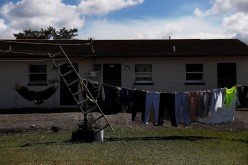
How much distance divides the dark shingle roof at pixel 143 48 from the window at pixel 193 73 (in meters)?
0.86

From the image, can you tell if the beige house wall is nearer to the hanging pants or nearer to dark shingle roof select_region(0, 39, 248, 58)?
dark shingle roof select_region(0, 39, 248, 58)

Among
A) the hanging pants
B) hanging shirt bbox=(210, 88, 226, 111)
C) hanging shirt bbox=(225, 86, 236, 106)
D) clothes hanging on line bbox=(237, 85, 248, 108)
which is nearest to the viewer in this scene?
the hanging pants

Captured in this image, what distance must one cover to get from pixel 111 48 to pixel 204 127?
1046 cm

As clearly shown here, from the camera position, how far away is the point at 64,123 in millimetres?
19781

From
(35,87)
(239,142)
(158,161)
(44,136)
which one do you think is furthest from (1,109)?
(158,161)

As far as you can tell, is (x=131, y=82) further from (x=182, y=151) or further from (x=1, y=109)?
(x=182, y=151)

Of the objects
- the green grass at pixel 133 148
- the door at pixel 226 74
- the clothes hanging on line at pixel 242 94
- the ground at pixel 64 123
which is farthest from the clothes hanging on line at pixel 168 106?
the door at pixel 226 74

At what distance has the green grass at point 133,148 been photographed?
11062 mm

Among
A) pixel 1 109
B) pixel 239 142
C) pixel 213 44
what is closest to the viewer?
pixel 239 142

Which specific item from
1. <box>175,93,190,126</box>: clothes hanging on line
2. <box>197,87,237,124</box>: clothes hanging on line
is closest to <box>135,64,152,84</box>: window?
<box>197,87,237,124</box>: clothes hanging on line

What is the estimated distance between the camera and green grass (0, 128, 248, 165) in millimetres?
11062

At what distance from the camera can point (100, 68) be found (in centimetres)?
2689

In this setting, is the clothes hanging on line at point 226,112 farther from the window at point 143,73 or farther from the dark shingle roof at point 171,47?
the window at point 143,73

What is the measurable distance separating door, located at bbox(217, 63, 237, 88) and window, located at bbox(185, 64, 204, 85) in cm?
101
